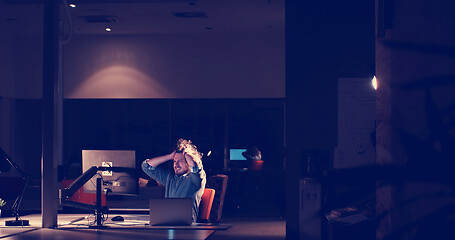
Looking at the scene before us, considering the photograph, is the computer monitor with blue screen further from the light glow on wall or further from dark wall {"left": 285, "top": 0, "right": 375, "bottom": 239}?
dark wall {"left": 285, "top": 0, "right": 375, "bottom": 239}

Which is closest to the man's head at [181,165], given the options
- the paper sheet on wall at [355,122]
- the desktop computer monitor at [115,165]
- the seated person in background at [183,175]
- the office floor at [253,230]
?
the seated person in background at [183,175]

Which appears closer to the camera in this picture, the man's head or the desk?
the desk

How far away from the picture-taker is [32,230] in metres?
4.86

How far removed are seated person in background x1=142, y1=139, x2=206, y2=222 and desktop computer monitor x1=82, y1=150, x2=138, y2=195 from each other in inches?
36.4

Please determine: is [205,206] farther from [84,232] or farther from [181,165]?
[84,232]

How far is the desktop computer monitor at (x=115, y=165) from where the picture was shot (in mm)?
5359

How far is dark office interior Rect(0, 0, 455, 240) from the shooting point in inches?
88.1

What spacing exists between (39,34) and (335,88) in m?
6.97

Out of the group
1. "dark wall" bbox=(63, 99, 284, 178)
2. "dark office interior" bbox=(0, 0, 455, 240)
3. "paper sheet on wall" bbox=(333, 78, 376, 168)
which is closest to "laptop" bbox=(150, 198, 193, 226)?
"dark office interior" bbox=(0, 0, 455, 240)

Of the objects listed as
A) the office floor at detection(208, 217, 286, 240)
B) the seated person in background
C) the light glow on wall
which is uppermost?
the light glow on wall

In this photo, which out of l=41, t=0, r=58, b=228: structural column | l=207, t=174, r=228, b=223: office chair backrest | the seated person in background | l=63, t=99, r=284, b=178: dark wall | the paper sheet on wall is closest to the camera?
the paper sheet on wall

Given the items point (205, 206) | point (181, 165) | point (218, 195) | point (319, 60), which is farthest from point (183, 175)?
point (319, 60)

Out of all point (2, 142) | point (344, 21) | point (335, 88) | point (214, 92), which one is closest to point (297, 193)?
point (335, 88)

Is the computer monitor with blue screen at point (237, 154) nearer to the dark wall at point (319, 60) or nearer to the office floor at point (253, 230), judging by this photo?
the office floor at point (253, 230)
